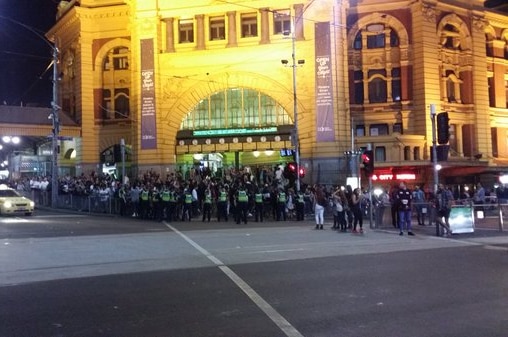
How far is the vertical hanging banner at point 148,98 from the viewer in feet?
142

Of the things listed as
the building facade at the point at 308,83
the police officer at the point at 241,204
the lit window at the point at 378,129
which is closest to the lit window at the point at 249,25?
the building facade at the point at 308,83

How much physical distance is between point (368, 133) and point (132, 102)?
1956 centimetres

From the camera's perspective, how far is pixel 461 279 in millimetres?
10117

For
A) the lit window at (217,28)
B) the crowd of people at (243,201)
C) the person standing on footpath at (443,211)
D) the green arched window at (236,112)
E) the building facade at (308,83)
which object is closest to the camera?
the person standing on footpath at (443,211)

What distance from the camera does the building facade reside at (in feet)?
137

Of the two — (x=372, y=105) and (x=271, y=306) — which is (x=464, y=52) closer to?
(x=372, y=105)

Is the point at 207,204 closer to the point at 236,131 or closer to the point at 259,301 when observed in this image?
the point at 236,131

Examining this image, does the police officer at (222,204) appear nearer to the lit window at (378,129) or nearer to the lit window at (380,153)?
the lit window at (380,153)

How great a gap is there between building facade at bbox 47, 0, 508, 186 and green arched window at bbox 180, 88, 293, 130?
3.5 inches

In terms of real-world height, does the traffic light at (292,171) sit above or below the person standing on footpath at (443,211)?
above

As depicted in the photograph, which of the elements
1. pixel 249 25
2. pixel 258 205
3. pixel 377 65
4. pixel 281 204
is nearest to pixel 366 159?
pixel 281 204

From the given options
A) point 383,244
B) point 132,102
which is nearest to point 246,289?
point 383,244

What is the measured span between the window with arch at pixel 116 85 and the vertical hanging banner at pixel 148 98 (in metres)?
5.81

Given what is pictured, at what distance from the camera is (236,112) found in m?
44.8
